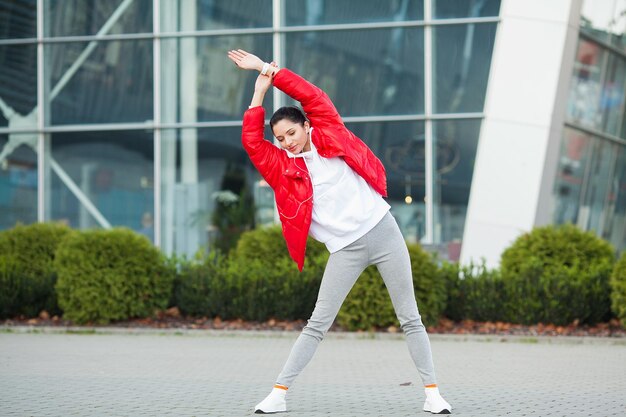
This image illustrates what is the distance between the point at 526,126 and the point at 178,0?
20.3 feet

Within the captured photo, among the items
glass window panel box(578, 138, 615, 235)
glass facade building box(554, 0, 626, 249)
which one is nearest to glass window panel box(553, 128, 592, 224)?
glass facade building box(554, 0, 626, 249)

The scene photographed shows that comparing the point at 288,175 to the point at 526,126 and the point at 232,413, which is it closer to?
the point at 232,413

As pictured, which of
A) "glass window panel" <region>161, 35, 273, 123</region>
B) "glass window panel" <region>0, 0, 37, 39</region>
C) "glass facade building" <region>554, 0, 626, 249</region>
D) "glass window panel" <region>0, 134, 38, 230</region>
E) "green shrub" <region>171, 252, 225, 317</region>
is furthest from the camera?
"glass window panel" <region>0, 0, 37, 39</region>

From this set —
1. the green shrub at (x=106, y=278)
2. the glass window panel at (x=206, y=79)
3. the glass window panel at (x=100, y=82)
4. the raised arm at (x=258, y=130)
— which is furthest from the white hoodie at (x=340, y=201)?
the glass window panel at (x=100, y=82)

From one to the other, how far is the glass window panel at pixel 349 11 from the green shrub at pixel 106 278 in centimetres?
589

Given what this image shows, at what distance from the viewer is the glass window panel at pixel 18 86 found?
1848cm

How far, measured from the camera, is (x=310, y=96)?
609 cm

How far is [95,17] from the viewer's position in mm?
18266

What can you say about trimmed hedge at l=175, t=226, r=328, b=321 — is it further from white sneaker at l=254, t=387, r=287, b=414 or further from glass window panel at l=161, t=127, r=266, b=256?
white sneaker at l=254, t=387, r=287, b=414

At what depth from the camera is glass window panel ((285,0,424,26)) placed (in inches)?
679

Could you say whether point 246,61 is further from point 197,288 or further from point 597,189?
point 597,189

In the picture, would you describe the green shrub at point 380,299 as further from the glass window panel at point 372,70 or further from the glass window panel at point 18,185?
the glass window panel at point 18,185

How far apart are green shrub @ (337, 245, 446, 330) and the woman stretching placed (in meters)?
5.94

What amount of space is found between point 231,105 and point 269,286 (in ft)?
17.8
